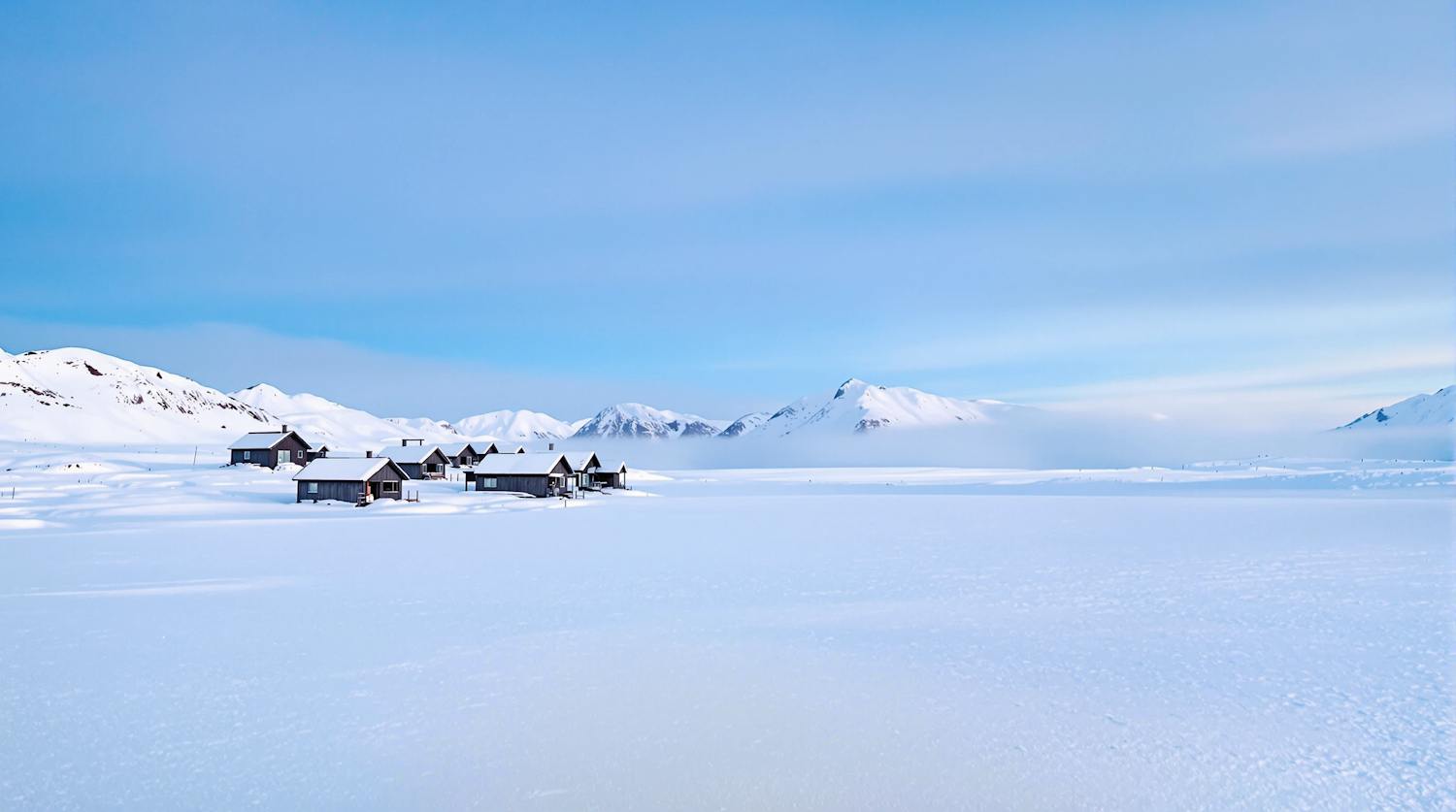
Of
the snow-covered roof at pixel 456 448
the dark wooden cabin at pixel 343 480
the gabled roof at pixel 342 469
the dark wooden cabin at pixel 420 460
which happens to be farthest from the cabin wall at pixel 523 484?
the snow-covered roof at pixel 456 448

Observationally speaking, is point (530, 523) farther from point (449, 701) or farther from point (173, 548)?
point (449, 701)

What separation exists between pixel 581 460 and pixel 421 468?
53.8ft

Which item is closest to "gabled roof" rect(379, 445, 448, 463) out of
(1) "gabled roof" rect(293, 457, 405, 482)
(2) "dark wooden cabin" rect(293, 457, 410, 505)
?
(1) "gabled roof" rect(293, 457, 405, 482)

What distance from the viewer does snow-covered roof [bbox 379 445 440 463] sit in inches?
3041

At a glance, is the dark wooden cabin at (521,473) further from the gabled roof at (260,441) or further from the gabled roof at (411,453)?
the gabled roof at (260,441)

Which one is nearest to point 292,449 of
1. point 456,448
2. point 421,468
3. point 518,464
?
point 421,468

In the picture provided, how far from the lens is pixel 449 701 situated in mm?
12633

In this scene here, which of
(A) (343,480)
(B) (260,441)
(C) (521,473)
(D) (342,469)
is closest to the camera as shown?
(A) (343,480)

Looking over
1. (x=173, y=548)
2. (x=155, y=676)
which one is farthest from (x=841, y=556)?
(x=173, y=548)

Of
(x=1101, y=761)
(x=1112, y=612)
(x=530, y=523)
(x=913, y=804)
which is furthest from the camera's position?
(x=530, y=523)

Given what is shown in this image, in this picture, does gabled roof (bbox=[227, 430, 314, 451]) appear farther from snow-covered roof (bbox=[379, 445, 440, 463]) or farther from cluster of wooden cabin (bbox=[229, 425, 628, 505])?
snow-covered roof (bbox=[379, 445, 440, 463])

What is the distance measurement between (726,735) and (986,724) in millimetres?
3989

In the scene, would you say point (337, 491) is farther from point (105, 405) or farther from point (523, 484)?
point (105, 405)

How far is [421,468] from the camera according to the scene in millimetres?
77938
